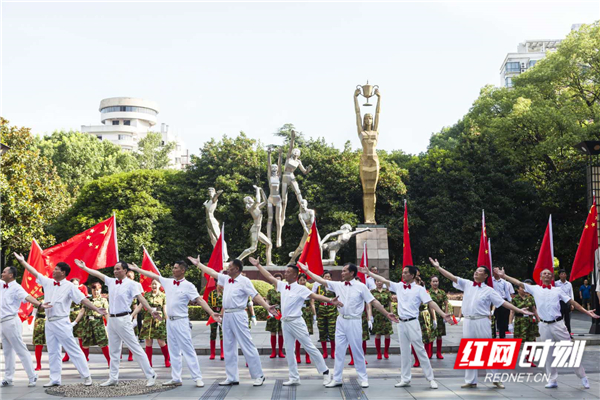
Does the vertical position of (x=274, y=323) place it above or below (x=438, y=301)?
below

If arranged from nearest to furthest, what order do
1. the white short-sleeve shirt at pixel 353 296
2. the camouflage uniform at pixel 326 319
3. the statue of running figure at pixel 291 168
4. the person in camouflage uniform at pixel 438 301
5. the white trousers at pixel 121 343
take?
the white trousers at pixel 121 343 < the white short-sleeve shirt at pixel 353 296 < the camouflage uniform at pixel 326 319 < the person in camouflage uniform at pixel 438 301 < the statue of running figure at pixel 291 168

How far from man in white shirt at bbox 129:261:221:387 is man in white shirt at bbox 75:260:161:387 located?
0.89 feet

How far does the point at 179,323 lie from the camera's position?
9.35m

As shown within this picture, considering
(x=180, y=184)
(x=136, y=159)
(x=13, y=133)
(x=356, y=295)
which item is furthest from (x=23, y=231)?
(x=136, y=159)

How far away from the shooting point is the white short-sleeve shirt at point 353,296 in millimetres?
9266

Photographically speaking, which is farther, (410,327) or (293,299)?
(293,299)

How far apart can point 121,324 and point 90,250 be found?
4.71m

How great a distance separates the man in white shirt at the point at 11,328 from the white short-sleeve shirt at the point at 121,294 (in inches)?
33.5

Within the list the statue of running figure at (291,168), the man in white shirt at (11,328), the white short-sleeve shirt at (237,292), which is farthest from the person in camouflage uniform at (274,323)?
the statue of running figure at (291,168)

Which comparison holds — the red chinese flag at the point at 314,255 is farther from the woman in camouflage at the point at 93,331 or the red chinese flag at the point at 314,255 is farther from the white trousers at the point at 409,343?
the white trousers at the point at 409,343

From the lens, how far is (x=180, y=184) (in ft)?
110

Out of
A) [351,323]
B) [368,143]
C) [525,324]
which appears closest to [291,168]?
[368,143]

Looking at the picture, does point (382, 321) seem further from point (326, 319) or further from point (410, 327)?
point (410, 327)

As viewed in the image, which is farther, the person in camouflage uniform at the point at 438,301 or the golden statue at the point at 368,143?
the golden statue at the point at 368,143
